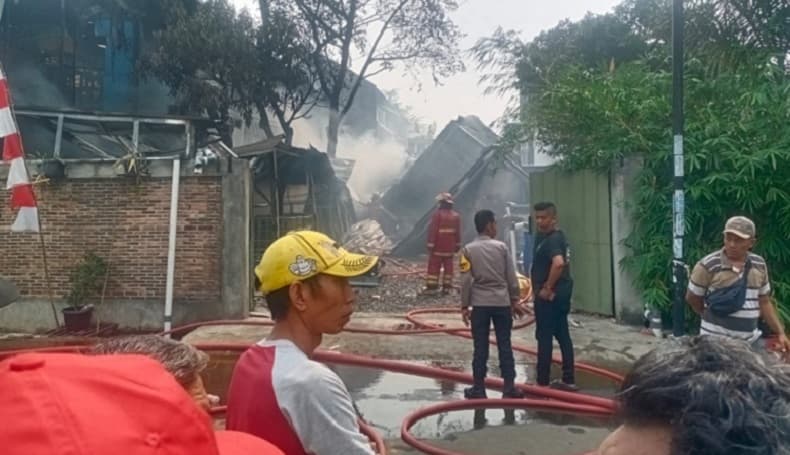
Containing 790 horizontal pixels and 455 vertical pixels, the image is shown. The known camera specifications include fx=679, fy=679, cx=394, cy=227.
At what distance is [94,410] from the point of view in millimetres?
839

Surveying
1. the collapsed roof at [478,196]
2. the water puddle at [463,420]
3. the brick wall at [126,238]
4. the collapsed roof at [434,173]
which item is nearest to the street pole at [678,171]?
the water puddle at [463,420]

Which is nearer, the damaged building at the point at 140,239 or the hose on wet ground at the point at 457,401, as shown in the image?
the hose on wet ground at the point at 457,401

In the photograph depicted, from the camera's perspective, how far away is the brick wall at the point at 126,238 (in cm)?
964

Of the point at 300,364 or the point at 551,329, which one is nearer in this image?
the point at 300,364

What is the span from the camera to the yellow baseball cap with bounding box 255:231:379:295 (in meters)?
1.87

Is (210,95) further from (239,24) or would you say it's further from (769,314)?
(769,314)

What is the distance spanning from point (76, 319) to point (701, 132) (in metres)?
8.51

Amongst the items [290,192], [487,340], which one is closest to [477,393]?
[487,340]

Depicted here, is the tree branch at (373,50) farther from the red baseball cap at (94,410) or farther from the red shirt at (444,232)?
the red baseball cap at (94,410)

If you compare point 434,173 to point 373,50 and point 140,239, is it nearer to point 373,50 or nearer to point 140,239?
point 373,50

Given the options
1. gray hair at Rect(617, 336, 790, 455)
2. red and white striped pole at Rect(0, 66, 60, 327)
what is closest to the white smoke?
red and white striped pole at Rect(0, 66, 60, 327)

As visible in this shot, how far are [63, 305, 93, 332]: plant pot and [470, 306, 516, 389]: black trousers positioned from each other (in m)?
6.03

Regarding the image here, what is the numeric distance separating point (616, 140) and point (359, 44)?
12.3m

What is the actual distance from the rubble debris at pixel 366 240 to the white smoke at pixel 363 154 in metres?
9.92
